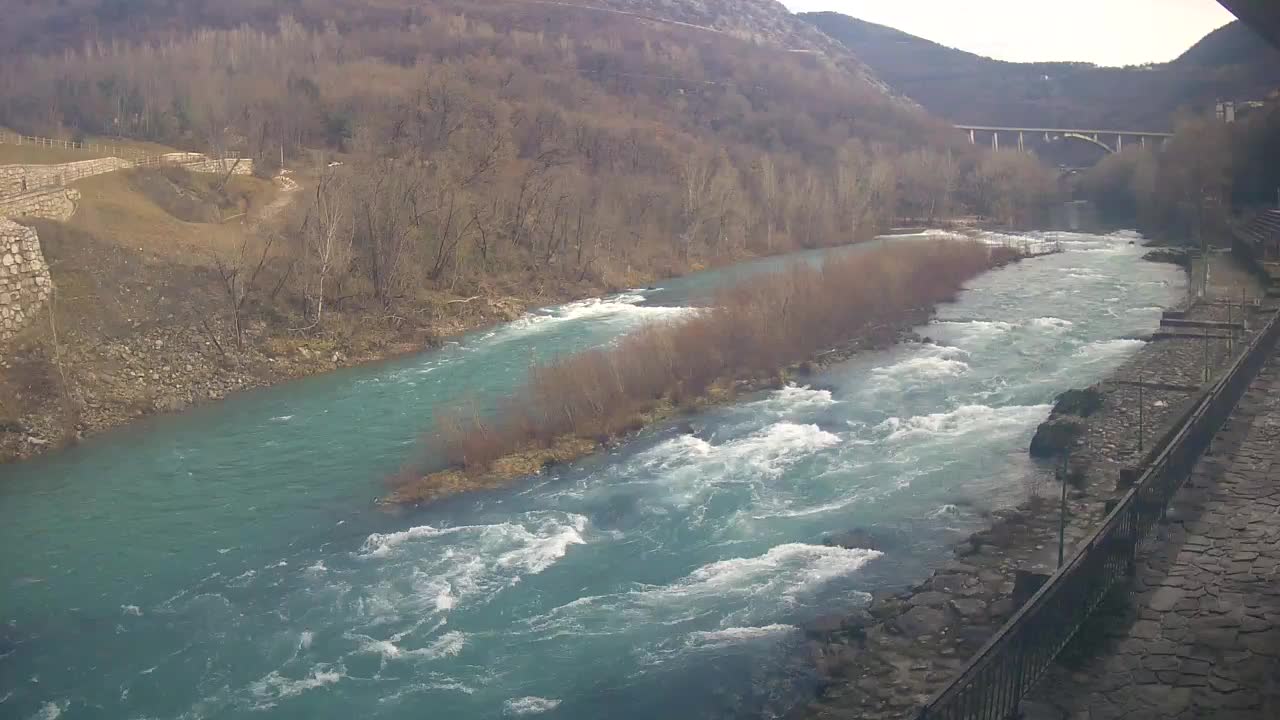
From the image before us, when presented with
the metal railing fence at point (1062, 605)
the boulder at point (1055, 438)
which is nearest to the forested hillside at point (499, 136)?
the boulder at point (1055, 438)

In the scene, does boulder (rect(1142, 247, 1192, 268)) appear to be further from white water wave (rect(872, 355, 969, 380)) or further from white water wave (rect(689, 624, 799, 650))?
white water wave (rect(689, 624, 799, 650))

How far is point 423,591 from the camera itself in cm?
1502

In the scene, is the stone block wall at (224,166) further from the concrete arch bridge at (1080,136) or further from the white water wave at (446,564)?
the concrete arch bridge at (1080,136)

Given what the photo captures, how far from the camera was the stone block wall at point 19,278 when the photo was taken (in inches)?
1114

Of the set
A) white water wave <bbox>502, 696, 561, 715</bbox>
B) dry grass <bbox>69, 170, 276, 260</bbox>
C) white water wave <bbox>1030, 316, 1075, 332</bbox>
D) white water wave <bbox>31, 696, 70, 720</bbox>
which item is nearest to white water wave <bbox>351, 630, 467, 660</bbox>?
white water wave <bbox>502, 696, 561, 715</bbox>

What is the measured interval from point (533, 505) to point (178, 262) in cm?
2176

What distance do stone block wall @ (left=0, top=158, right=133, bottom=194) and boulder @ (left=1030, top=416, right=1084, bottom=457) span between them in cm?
3121

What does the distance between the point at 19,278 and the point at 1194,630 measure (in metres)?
30.7

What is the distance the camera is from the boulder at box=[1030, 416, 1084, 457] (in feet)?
63.1

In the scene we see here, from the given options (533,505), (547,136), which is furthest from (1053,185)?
(533,505)

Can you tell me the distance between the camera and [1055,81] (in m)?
141

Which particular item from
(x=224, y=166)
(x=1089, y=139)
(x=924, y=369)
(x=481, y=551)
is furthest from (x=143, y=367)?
(x=1089, y=139)

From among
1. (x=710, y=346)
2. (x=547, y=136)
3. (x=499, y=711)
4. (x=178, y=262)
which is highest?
(x=547, y=136)

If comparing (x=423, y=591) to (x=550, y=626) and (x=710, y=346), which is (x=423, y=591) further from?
(x=710, y=346)
